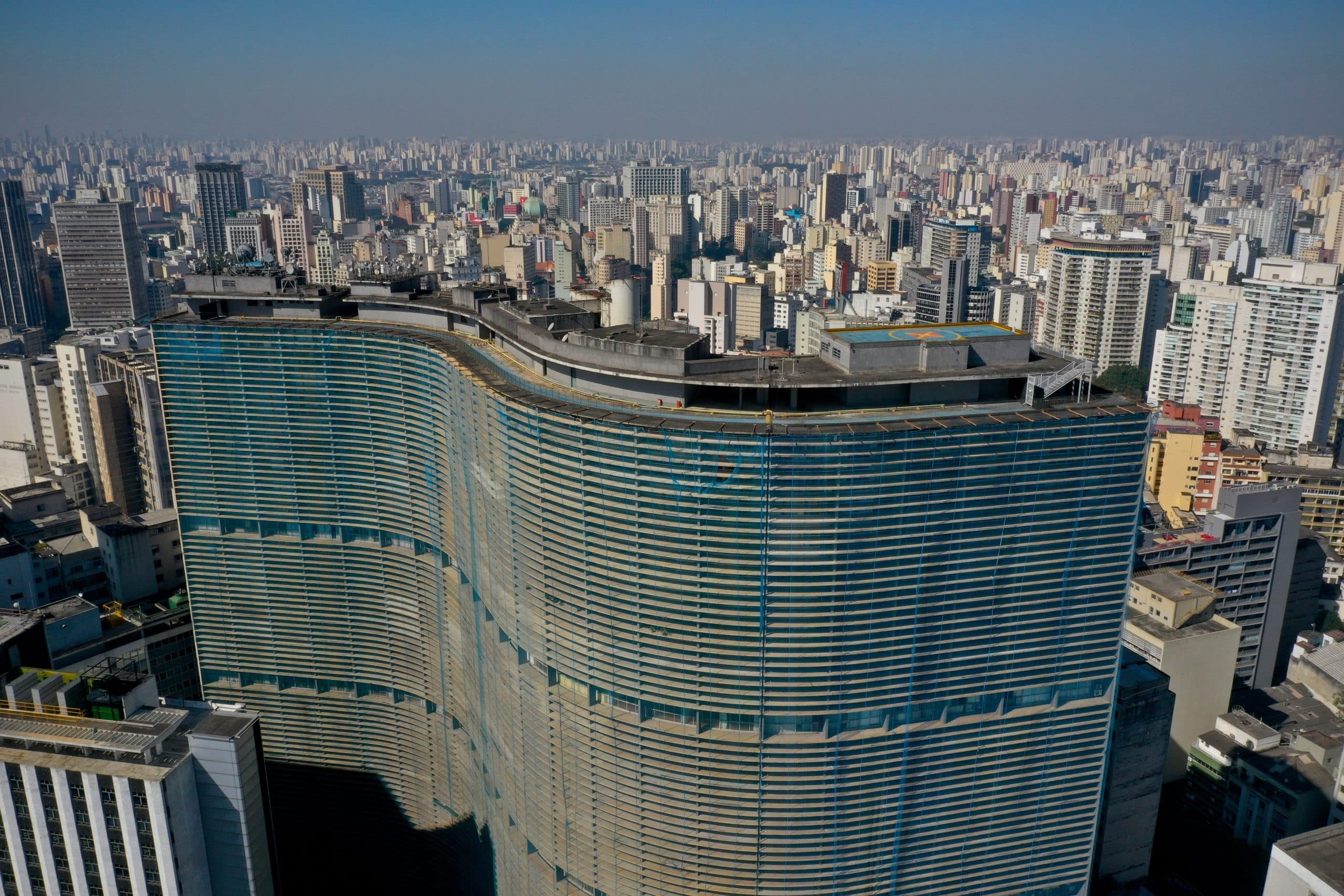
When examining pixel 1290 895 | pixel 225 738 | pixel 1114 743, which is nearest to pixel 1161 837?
pixel 1114 743

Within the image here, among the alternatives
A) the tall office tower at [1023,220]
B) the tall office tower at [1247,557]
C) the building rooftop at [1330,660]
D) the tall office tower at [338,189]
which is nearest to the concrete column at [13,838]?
the tall office tower at [1247,557]

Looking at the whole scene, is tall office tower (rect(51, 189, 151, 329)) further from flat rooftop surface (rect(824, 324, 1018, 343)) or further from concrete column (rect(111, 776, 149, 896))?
flat rooftop surface (rect(824, 324, 1018, 343))

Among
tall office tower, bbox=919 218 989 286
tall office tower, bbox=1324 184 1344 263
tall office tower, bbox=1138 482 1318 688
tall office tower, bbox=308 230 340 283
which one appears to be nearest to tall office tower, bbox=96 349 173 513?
tall office tower, bbox=308 230 340 283

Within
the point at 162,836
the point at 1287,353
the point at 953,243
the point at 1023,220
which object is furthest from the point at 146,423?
the point at 1023,220

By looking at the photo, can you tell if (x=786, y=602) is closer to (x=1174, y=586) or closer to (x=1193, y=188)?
(x=1174, y=586)

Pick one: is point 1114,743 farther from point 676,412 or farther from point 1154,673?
point 676,412

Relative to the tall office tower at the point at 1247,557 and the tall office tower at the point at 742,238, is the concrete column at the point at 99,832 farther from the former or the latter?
the tall office tower at the point at 742,238

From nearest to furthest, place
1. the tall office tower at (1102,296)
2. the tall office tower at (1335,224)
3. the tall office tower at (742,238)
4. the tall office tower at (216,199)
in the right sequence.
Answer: the tall office tower at (1102,296)
the tall office tower at (1335,224)
the tall office tower at (216,199)
the tall office tower at (742,238)
